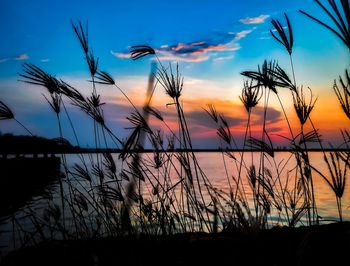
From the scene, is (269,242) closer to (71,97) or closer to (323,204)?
(71,97)

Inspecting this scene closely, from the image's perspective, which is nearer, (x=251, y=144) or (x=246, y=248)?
(x=246, y=248)

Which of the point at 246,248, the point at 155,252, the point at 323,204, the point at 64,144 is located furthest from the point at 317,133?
the point at 323,204

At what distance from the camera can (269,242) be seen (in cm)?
248

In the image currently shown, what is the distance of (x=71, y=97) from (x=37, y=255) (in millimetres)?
1499

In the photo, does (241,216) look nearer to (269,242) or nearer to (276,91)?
(269,242)

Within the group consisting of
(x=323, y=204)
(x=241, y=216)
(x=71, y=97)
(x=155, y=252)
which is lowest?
(x=323, y=204)

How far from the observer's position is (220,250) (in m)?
2.37

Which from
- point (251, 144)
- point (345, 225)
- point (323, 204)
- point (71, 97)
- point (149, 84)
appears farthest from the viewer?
point (323, 204)

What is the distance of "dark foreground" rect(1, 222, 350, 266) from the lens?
171 cm

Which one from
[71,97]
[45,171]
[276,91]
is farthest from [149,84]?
[45,171]

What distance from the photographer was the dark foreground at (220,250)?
1715 mm

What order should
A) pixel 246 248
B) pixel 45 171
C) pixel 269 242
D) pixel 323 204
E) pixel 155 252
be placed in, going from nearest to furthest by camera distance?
1. pixel 246 248
2. pixel 269 242
3. pixel 155 252
4. pixel 323 204
5. pixel 45 171

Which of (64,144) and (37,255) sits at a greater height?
(64,144)

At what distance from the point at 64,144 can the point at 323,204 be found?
15482 mm
